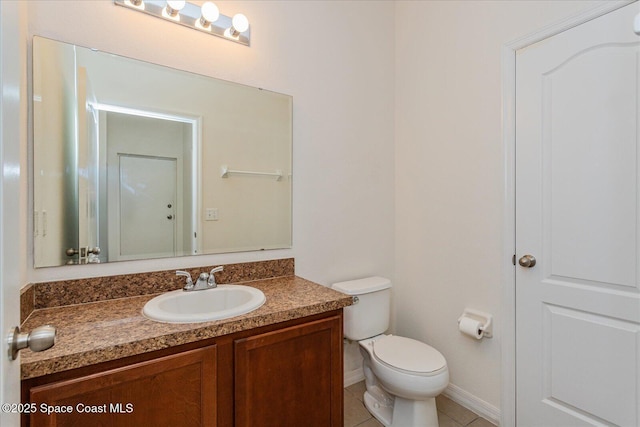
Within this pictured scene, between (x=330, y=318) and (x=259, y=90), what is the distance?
1252mm

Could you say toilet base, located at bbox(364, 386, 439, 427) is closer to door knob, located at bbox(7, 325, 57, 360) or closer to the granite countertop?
the granite countertop

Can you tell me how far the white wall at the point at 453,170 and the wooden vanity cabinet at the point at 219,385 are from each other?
933 millimetres

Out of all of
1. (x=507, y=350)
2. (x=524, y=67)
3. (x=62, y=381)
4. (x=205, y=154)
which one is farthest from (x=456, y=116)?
(x=62, y=381)

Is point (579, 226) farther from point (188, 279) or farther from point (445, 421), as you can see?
point (188, 279)

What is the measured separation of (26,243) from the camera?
3.82ft

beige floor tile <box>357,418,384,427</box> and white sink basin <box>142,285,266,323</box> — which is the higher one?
white sink basin <box>142,285,266,323</box>

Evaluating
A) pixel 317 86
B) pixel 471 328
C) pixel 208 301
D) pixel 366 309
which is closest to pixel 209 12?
pixel 317 86

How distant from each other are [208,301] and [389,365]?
0.94 metres

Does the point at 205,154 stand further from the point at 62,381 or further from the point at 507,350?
the point at 507,350

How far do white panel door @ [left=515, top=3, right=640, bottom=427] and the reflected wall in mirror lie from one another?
128cm

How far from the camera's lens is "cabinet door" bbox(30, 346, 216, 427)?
2.76ft

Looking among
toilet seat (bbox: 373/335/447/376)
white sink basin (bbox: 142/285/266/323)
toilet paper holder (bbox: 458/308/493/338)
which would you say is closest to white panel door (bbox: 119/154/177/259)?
white sink basin (bbox: 142/285/266/323)

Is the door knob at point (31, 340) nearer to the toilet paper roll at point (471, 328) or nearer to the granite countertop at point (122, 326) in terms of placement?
the granite countertop at point (122, 326)

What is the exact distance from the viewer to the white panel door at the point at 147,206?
1.38 metres
